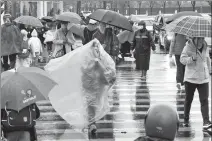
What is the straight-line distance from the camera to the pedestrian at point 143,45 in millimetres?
19078

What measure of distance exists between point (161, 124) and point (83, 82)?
19.6 ft

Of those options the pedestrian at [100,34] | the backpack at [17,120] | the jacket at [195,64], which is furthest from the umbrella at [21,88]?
the pedestrian at [100,34]

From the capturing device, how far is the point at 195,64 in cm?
1052

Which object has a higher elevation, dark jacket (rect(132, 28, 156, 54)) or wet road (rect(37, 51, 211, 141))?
dark jacket (rect(132, 28, 156, 54))

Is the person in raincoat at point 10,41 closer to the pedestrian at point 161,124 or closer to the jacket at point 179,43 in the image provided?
the jacket at point 179,43

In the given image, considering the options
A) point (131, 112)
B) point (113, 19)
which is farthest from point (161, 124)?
point (113, 19)

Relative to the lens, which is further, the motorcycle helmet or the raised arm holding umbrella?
the raised arm holding umbrella

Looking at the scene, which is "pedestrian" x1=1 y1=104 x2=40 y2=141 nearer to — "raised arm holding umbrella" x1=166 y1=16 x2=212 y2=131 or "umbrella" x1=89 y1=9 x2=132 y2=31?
"raised arm holding umbrella" x1=166 y1=16 x2=212 y2=131

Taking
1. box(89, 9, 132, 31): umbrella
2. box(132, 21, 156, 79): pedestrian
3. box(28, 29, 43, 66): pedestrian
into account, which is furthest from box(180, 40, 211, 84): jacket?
box(28, 29, 43, 66): pedestrian

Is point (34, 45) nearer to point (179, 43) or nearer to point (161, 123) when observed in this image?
Answer: point (179, 43)

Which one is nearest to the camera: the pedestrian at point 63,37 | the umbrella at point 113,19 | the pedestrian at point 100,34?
the pedestrian at point 100,34

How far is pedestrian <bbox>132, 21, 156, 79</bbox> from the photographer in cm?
1908

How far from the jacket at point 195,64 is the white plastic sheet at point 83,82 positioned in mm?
1386

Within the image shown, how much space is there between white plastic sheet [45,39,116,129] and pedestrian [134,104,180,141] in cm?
556
